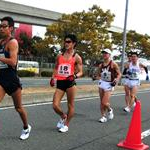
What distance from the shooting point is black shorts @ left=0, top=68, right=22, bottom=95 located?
7.28m

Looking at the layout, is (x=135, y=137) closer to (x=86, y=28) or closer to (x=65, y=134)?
(x=65, y=134)

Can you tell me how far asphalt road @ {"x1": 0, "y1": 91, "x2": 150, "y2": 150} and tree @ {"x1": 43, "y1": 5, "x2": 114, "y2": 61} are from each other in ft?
125

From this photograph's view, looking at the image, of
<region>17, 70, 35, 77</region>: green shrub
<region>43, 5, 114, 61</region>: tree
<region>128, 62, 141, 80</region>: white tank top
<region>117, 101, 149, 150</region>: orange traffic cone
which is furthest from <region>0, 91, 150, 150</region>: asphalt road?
<region>43, 5, 114, 61</region>: tree

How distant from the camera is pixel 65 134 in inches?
336

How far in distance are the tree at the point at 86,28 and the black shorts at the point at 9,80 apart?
42.7m

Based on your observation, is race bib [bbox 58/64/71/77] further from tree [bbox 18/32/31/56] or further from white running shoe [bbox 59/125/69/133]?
tree [bbox 18/32/31/56]

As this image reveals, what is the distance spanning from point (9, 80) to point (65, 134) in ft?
6.09

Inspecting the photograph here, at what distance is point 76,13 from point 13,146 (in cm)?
4592

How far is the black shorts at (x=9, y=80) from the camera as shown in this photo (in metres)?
7.28

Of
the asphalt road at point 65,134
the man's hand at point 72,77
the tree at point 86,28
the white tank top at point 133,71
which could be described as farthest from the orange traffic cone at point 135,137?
the tree at point 86,28

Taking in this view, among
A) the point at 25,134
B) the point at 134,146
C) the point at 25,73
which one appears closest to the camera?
the point at 134,146

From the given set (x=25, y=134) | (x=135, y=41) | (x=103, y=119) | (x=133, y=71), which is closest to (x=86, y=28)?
(x=135, y=41)

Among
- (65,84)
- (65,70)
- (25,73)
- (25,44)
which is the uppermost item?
(25,44)

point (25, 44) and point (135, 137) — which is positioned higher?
point (25, 44)
